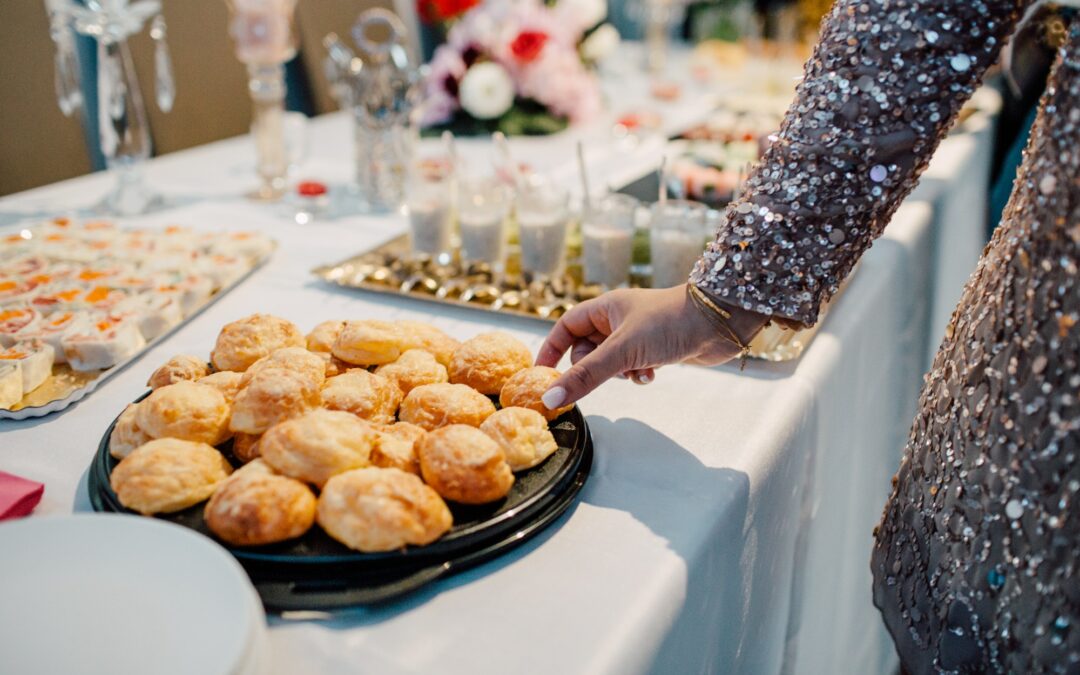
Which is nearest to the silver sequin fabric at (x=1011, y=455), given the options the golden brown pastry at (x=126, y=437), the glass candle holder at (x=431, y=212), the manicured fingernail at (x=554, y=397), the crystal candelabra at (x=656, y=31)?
the manicured fingernail at (x=554, y=397)

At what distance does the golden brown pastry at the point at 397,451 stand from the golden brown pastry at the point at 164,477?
0.41 ft

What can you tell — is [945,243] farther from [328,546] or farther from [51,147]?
[51,147]

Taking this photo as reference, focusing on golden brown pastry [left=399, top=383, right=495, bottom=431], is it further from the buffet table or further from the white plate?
the white plate

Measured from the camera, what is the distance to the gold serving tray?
117 cm

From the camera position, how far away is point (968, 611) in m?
0.68

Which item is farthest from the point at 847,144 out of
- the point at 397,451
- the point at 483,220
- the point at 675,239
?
the point at 483,220

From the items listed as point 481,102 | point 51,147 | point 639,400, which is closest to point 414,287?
point 639,400

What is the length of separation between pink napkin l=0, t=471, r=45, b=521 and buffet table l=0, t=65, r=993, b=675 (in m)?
0.02

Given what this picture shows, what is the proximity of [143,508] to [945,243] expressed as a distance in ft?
5.46

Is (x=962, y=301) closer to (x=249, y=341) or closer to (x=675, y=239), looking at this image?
(x=675, y=239)

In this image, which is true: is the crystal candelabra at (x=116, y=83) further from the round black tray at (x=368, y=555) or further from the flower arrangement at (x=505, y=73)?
the round black tray at (x=368, y=555)

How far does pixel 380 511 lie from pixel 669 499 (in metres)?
0.27

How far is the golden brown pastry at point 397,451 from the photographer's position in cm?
69

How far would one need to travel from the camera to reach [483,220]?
1.34 metres
